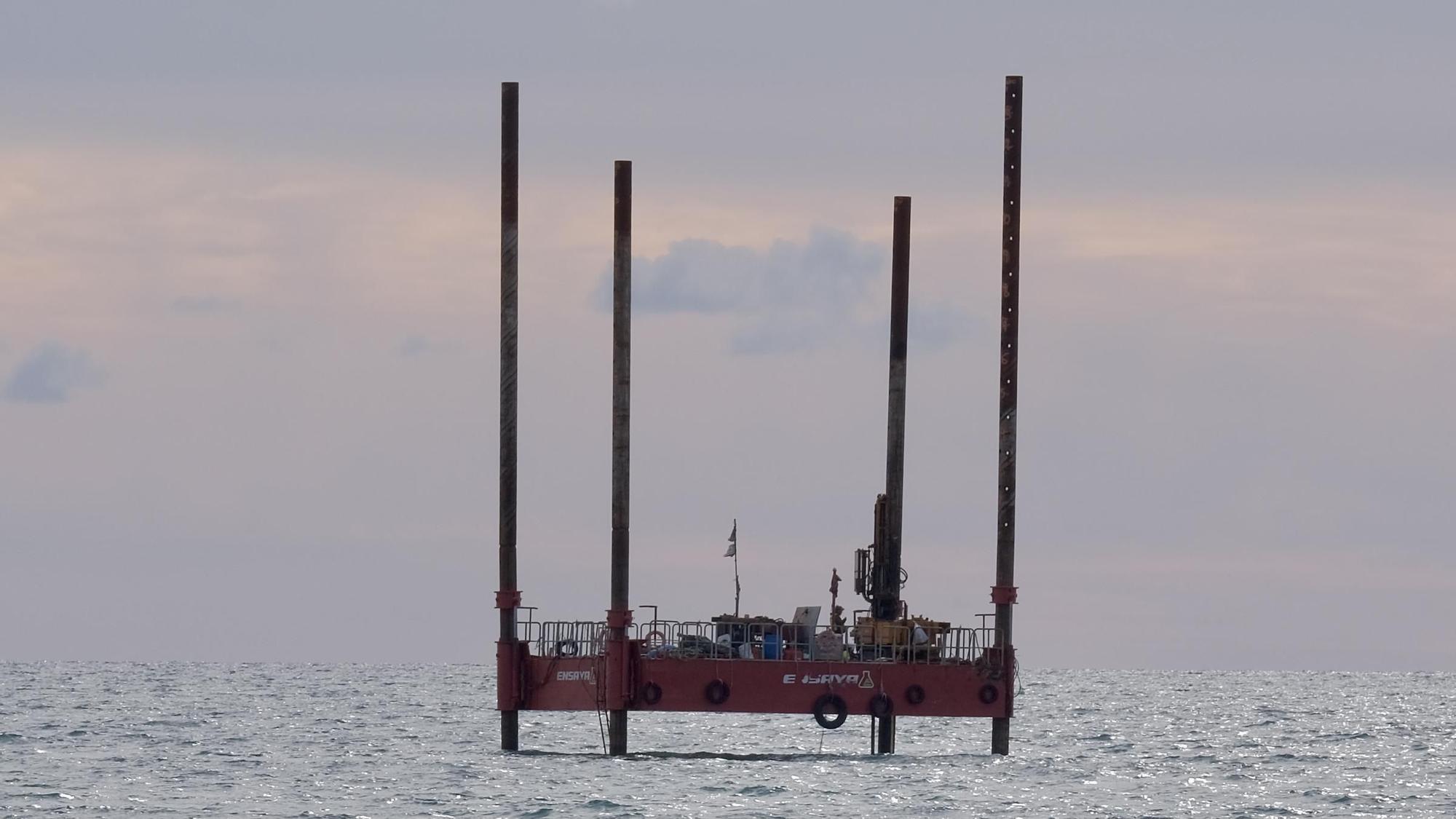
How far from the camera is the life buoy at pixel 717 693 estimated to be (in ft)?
187

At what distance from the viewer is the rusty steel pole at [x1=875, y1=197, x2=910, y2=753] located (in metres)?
63.4

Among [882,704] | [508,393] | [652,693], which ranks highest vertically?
[508,393]

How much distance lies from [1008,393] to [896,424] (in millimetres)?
3981

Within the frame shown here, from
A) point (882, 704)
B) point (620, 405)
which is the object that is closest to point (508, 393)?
point (620, 405)

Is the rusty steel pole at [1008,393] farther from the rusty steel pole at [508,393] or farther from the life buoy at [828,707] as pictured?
the rusty steel pole at [508,393]

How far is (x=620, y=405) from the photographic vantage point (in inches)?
2291

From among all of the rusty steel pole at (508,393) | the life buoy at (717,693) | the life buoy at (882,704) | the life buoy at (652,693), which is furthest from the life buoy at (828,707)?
the rusty steel pole at (508,393)

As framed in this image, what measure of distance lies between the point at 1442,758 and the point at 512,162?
37095 mm

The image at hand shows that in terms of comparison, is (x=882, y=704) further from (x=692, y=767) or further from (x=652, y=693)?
(x=692, y=767)

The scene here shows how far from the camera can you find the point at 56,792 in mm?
57281

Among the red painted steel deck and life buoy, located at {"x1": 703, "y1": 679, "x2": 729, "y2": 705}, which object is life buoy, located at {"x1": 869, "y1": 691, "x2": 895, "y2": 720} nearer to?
the red painted steel deck

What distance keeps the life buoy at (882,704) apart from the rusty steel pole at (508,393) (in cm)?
835

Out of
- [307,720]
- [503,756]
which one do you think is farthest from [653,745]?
[307,720]

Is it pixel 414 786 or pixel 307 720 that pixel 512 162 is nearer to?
pixel 414 786
